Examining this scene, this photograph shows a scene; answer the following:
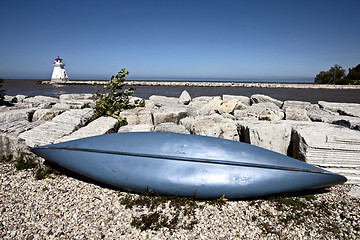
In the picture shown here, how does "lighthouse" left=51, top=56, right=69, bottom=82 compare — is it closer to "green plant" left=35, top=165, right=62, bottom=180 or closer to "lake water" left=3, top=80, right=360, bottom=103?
"lake water" left=3, top=80, right=360, bottom=103

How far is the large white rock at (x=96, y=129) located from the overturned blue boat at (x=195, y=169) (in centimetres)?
90

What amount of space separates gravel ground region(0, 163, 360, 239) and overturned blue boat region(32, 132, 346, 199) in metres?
0.16

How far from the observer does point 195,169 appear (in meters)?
2.39

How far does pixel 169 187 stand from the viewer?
2.41 m

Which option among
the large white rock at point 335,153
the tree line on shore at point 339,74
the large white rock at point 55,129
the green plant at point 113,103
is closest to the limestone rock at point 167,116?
the green plant at point 113,103

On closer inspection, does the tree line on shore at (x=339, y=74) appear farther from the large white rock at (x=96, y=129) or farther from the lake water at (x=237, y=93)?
the large white rock at (x=96, y=129)

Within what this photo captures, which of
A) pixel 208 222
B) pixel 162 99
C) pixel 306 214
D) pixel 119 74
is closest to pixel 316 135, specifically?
pixel 306 214

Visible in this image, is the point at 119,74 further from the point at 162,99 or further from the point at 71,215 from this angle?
the point at 71,215

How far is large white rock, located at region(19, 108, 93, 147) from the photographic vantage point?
11.2 feet

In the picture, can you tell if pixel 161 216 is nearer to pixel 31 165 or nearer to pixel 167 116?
pixel 31 165

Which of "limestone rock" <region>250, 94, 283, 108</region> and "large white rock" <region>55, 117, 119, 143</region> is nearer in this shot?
"large white rock" <region>55, 117, 119, 143</region>

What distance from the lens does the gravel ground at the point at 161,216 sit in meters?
2.00

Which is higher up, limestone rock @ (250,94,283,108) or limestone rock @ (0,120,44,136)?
limestone rock @ (250,94,283,108)

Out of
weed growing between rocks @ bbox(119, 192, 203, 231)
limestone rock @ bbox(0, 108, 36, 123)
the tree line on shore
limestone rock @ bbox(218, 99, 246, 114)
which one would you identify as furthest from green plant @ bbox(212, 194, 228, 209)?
the tree line on shore
